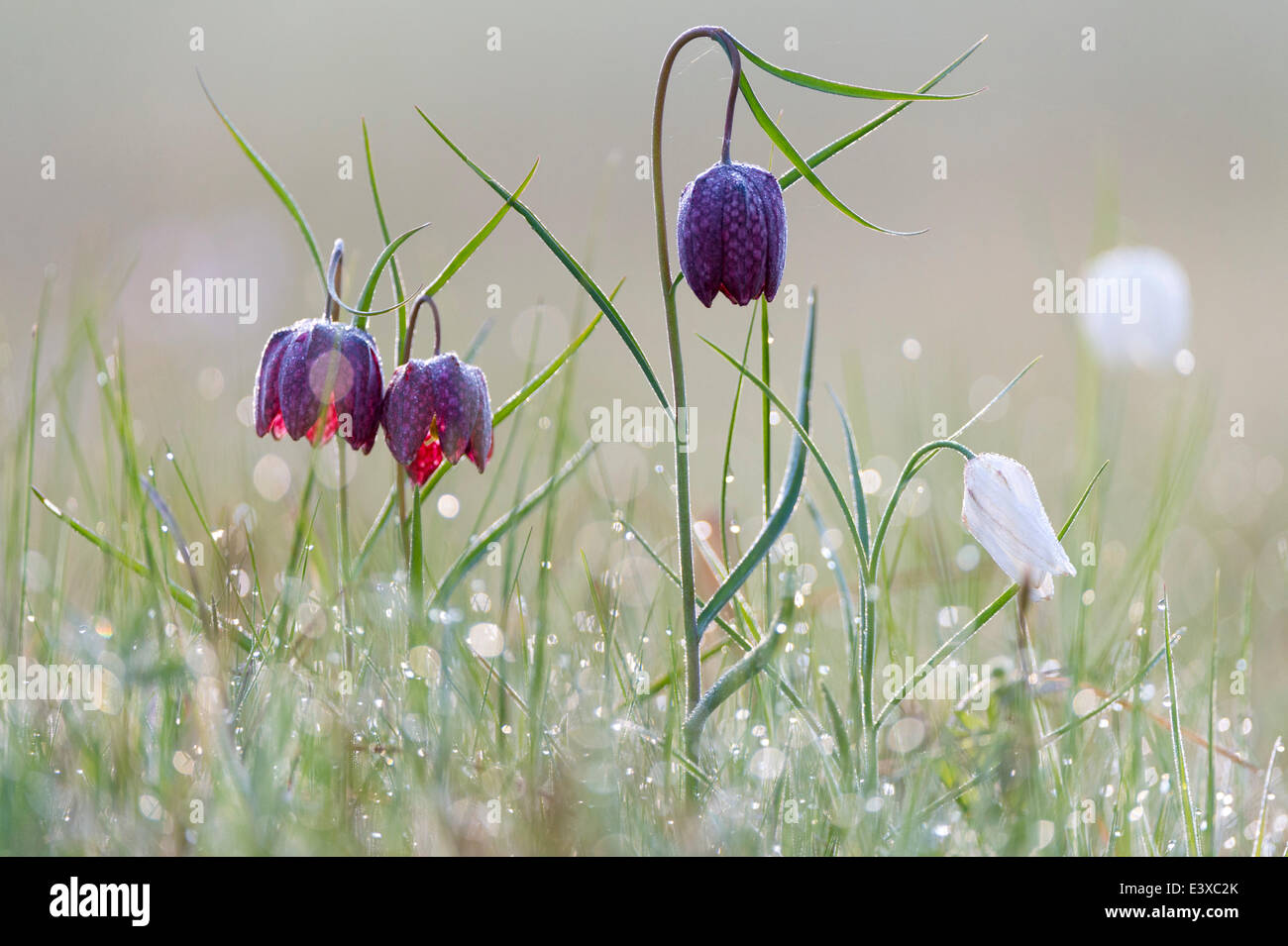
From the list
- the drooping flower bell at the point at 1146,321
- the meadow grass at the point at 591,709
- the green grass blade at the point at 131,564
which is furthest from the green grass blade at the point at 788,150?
the drooping flower bell at the point at 1146,321

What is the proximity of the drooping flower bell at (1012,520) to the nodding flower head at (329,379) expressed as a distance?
0.73 m

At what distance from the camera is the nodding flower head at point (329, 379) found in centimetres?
137

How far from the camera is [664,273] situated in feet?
3.95

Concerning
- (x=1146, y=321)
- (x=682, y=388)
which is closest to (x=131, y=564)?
(x=682, y=388)

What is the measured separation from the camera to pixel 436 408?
4.50ft

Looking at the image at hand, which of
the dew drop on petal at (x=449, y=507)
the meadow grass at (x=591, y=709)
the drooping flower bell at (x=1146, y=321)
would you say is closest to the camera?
the meadow grass at (x=591, y=709)

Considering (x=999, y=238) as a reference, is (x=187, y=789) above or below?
below

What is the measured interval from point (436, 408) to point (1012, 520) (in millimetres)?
687

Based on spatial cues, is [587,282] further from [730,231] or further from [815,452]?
[815,452]

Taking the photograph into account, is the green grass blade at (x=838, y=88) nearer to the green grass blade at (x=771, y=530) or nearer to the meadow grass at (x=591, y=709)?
the meadow grass at (x=591, y=709)

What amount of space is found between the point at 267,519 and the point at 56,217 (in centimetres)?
703

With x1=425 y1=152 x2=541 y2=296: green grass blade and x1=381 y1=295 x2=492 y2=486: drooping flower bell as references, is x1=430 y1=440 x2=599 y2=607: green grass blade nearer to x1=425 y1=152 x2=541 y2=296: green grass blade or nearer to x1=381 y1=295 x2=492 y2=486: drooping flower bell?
x1=381 y1=295 x2=492 y2=486: drooping flower bell
